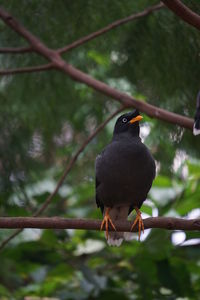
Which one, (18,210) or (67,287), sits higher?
(18,210)

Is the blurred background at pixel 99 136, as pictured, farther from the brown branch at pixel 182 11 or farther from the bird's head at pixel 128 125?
the brown branch at pixel 182 11

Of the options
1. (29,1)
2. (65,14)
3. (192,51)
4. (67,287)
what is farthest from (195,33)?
(67,287)

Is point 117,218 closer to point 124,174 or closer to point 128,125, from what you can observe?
point 124,174

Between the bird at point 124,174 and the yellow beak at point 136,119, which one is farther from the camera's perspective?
the yellow beak at point 136,119

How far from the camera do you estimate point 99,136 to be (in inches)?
166

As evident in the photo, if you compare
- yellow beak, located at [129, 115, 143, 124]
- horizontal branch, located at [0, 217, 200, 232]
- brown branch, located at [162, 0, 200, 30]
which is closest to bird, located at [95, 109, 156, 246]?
yellow beak, located at [129, 115, 143, 124]

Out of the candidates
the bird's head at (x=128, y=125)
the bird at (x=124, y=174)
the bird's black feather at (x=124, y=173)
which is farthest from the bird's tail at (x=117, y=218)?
the bird's head at (x=128, y=125)

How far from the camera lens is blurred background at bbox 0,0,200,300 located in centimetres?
334

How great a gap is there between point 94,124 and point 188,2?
1.74m

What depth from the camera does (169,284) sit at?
3297 mm

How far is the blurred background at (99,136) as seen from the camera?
3342 millimetres

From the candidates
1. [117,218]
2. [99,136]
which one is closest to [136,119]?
[117,218]

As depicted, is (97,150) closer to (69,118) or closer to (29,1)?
(69,118)

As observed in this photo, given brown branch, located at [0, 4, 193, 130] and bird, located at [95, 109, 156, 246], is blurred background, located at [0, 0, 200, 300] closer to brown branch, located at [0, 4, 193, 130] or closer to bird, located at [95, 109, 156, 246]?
brown branch, located at [0, 4, 193, 130]
